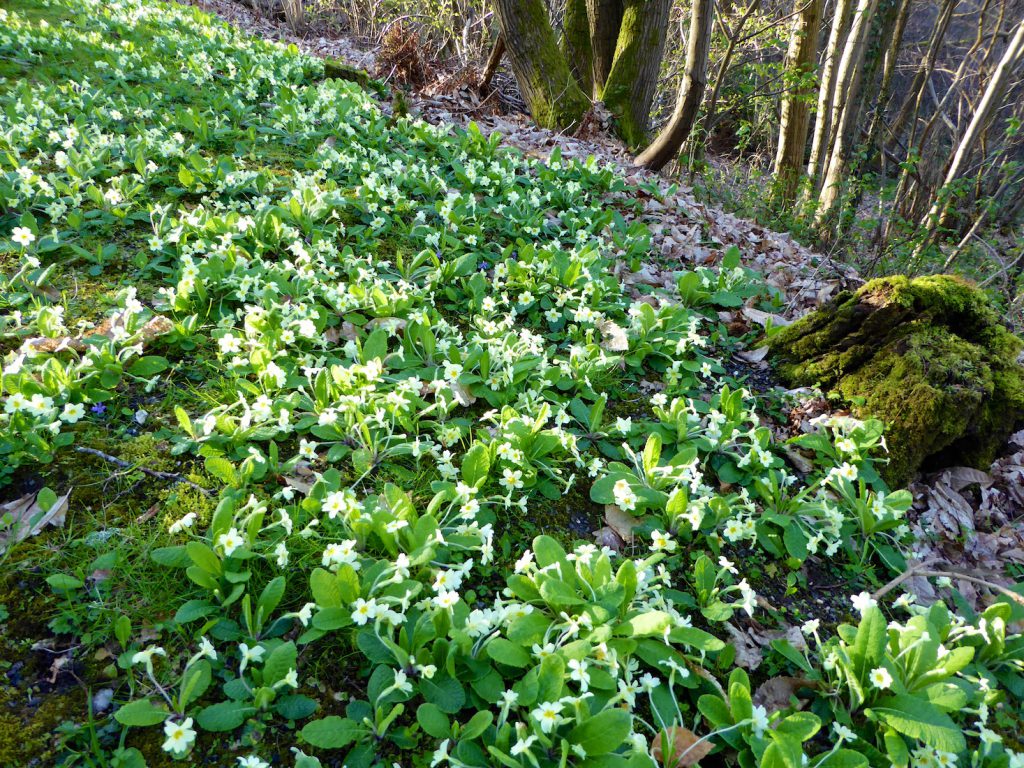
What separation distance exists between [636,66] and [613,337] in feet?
19.2

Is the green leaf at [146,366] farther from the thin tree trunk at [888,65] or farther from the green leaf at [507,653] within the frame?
the thin tree trunk at [888,65]

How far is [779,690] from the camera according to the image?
2.08 m

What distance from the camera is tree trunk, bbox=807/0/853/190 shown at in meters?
8.20

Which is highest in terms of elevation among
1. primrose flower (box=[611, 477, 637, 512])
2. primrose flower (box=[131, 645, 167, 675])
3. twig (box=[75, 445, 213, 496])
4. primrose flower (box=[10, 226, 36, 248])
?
primrose flower (box=[10, 226, 36, 248])

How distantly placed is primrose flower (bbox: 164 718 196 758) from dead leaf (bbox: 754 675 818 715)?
171cm

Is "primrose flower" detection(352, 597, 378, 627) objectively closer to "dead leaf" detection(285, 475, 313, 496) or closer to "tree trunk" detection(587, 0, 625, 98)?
"dead leaf" detection(285, 475, 313, 496)

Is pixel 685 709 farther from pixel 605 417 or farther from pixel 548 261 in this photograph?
pixel 548 261

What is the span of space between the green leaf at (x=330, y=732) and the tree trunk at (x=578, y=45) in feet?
28.3

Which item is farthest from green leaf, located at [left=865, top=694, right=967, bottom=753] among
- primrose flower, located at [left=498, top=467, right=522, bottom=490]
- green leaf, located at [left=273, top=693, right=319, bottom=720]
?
green leaf, located at [left=273, top=693, right=319, bottom=720]

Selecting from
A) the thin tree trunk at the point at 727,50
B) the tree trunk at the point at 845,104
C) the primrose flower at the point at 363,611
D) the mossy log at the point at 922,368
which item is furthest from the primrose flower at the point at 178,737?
the thin tree trunk at the point at 727,50

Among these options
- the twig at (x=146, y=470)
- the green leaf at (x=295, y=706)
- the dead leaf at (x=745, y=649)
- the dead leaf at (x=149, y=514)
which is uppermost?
the twig at (x=146, y=470)

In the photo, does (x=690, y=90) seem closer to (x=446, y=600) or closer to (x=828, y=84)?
(x=828, y=84)

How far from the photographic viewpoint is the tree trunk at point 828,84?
26.9 ft

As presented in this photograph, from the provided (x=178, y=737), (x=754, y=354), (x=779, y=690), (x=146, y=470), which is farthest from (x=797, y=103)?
(x=178, y=737)
